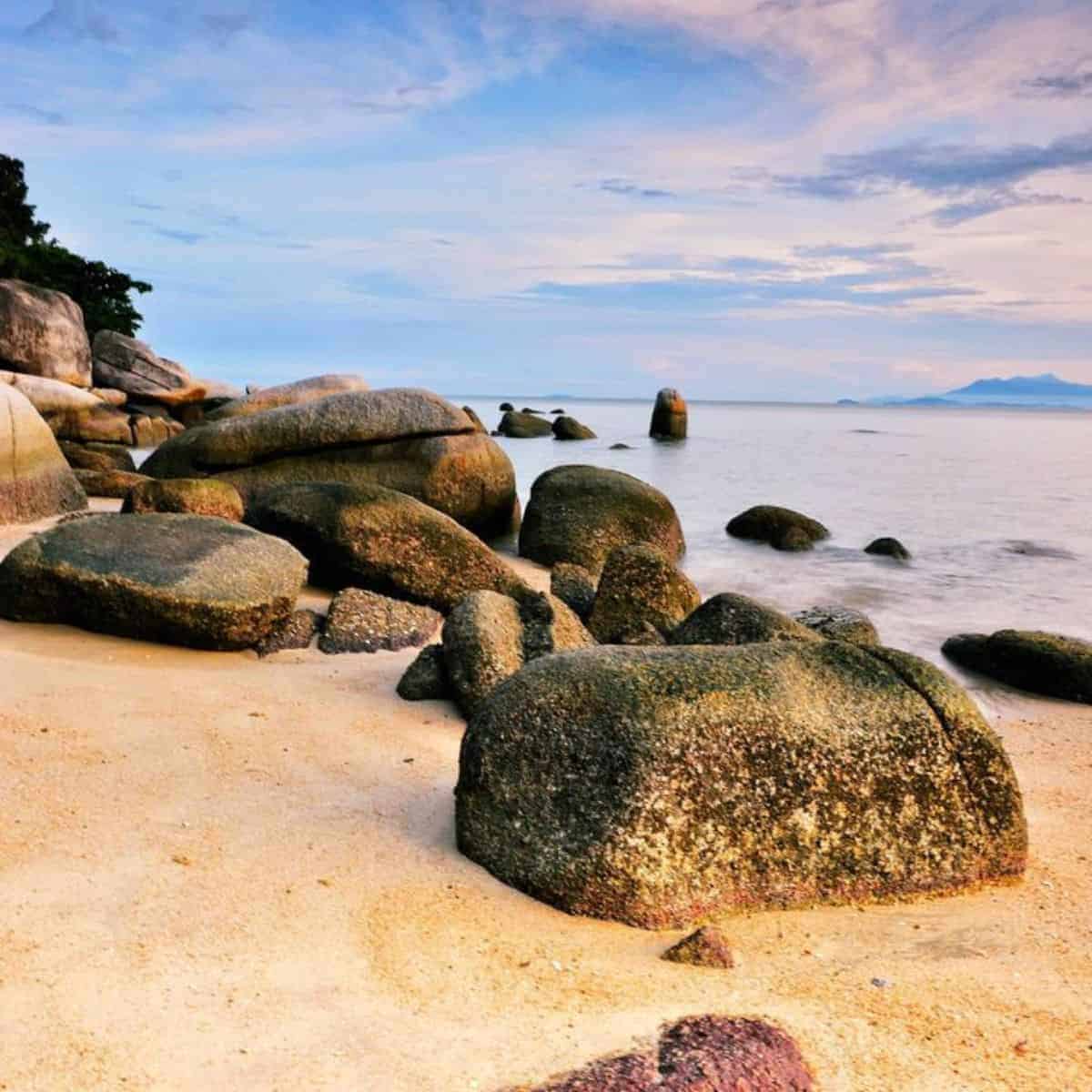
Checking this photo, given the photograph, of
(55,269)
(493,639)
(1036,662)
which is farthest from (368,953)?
(55,269)

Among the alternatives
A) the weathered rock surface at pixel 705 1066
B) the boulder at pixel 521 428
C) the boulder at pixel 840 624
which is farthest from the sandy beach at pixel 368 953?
the boulder at pixel 521 428

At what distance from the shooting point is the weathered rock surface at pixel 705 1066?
2691 mm

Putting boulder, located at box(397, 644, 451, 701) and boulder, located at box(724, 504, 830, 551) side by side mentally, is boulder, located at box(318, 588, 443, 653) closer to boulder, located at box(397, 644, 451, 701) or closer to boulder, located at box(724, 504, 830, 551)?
boulder, located at box(397, 644, 451, 701)

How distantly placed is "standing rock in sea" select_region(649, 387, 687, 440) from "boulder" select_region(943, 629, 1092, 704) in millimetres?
36983

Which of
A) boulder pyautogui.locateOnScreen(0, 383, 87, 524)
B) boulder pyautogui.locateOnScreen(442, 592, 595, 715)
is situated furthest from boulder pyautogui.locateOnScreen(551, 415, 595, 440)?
boulder pyautogui.locateOnScreen(442, 592, 595, 715)

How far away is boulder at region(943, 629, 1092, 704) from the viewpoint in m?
8.23

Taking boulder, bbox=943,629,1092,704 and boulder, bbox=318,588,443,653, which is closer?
boulder, bbox=318,588,443,653

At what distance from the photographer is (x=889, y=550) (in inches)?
613

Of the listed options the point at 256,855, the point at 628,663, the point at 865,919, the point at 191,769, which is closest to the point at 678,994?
the point at 865,919

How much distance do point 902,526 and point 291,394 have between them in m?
10.3

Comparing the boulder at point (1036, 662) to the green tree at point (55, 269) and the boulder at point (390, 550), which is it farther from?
A: the green tree at point (55, 269)

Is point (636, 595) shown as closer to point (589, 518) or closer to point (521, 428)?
point (589, 518)

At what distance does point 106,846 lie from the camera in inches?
152

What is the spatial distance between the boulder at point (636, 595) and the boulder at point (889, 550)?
8365 millimetres
